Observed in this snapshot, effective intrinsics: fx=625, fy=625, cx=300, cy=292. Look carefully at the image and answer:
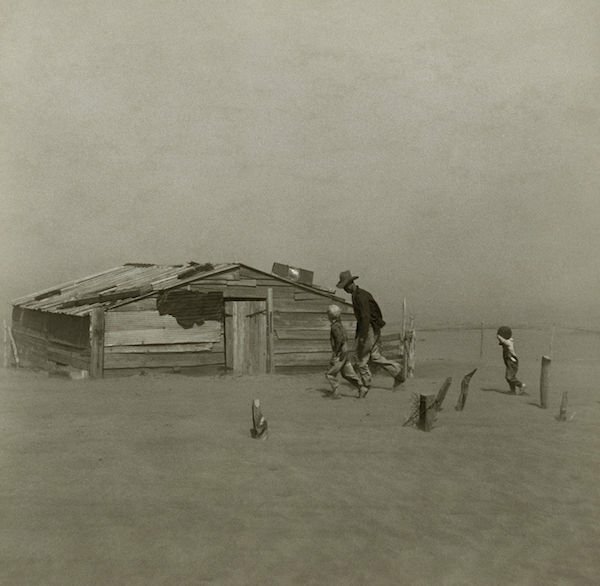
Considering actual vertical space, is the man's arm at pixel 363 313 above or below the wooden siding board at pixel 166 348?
above

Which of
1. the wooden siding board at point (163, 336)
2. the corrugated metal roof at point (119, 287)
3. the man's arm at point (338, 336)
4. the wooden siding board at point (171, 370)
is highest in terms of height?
the corrugated metal roof at point (119, 287)

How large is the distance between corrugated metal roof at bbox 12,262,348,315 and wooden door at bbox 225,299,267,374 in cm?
101

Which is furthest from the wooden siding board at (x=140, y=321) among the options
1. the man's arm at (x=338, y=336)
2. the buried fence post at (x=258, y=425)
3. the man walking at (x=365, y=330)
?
the buried fence post at (x=258, y=425)

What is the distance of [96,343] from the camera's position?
15.2 metres

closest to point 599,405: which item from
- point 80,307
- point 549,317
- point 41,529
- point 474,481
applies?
point 474,481

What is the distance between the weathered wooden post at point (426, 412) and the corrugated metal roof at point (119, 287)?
340 inches

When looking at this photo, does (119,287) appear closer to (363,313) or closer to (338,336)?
(338,336)

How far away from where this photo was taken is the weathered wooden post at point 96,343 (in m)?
15.2

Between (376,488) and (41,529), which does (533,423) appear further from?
(41,529)

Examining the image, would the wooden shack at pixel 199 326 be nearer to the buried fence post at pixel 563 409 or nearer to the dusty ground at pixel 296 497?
the dusty ground at pixel 296 497

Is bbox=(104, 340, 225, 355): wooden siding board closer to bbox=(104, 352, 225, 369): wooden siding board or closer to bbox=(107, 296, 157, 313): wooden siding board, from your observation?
bbox=(104, 352, 225, 369): wooden siding board

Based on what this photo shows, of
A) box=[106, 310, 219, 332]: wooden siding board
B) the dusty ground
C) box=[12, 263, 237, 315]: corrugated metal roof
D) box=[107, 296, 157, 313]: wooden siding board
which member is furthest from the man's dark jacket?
box=[107, 296, 157, 313]: wooden siding board

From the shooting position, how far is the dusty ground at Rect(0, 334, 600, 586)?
15.5 feet

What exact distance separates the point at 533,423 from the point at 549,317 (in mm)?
45586
